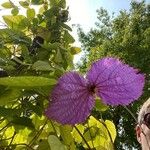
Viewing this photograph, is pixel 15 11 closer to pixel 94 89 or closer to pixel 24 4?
pixel 24 4

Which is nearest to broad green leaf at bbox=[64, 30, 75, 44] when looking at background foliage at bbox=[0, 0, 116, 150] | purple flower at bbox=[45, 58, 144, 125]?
background foliage at bbox=[0, 0, 116, 150]

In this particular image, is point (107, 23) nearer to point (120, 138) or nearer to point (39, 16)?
point (120, 138)

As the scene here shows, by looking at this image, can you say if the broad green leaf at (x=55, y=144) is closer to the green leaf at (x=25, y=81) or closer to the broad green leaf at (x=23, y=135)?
the green leaf at (x=25, y=81)

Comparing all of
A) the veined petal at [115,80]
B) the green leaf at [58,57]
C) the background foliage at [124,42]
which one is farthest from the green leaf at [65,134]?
the background foliage at [124,42]

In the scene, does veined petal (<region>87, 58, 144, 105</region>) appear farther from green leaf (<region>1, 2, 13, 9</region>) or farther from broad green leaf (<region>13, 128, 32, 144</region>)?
green leaf (<region>1, 2, 13, 9</region>)

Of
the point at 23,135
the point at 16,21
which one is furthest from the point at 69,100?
the point at 16,21
